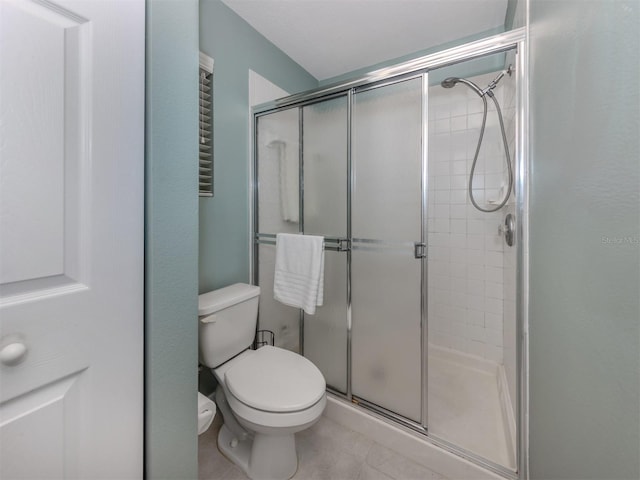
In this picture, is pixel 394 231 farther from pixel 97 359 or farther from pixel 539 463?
pixel 97 359

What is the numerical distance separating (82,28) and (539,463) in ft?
5.61

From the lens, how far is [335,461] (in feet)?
4.37

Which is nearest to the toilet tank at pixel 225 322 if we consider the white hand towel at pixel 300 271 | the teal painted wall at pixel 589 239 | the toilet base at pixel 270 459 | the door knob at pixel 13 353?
the white hand towel at pixel 300 271

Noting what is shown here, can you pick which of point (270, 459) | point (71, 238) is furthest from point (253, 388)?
point (71, 238)

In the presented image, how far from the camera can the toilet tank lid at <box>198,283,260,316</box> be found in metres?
1.32

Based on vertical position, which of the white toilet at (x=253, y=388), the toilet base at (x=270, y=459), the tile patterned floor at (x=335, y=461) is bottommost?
the tile patterned floor at (x=335, y=461)

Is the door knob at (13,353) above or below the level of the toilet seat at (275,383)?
above

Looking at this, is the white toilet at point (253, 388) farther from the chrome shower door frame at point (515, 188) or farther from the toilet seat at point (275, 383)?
the chrome shower door frame at point (515, 188)

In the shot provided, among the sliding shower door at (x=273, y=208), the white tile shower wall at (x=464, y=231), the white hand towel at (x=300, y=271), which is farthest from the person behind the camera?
the white tile shower wall at (x=464, y=231)

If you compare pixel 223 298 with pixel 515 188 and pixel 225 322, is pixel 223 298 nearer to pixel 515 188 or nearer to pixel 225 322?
pixel 225 322

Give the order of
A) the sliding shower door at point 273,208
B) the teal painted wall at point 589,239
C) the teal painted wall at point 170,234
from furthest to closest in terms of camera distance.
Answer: the sliding shower door at point 273,208 → the teal painted wall at point 170,234 → the teal painted wall at point 589,239

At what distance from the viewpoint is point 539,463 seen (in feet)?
2.98

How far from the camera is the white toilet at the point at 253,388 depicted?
44.5 inches

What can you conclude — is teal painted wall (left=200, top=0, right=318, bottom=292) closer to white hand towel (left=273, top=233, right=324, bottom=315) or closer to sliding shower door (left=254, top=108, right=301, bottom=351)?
sliding shower door (left=254, top=108, right=301, bottom=351)
